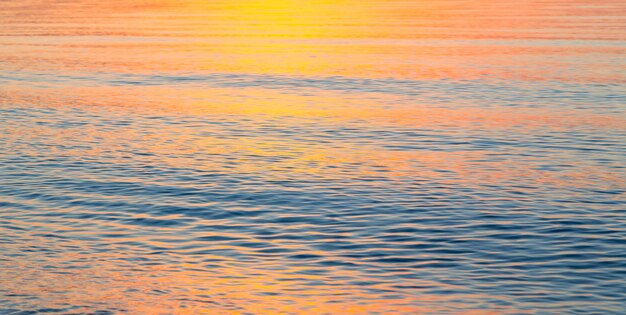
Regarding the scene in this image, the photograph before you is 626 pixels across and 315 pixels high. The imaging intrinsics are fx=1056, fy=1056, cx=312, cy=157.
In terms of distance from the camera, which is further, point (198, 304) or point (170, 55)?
point (170, 55)

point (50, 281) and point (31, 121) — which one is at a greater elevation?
point (31, 121)

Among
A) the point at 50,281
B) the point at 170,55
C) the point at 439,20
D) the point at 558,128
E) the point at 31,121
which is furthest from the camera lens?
the point at 439,20

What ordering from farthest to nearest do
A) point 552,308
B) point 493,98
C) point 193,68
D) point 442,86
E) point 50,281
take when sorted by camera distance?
point 193,68 → point 442,86 → point 493,98 → point 50,281 → point 552,308

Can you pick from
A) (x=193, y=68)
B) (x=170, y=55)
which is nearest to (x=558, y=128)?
(x=193, y=68)

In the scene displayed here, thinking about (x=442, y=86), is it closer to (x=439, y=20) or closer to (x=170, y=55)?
(x=170, y=55)

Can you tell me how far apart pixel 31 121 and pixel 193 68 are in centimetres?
1448

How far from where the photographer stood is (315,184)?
2192 centimetres

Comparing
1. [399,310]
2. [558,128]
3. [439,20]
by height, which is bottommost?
[399,310]

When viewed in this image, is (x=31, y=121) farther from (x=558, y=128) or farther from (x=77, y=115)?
(x=558, y=128)

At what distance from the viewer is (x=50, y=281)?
1565cm

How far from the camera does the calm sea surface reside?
50.2 feet

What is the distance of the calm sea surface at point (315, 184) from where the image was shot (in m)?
15.3

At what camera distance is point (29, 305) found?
14539mm

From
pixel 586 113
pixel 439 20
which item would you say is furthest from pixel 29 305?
pixel 439 20
